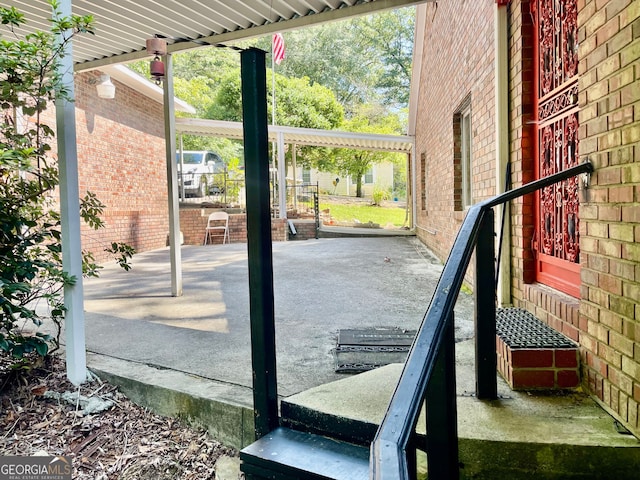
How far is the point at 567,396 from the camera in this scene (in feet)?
7.11

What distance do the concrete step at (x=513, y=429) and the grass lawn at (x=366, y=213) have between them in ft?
67.5

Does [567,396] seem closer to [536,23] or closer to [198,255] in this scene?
[536,23]

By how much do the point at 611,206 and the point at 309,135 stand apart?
12.4 meters

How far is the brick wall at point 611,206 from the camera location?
5.90ft

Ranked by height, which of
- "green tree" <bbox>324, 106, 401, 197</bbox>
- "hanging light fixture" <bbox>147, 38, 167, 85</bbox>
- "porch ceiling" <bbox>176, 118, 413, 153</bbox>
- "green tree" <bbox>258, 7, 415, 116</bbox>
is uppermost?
"green tree" <bbox>258, 7, 415, 116</bbox>

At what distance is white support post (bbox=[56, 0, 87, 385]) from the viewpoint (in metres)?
3.07

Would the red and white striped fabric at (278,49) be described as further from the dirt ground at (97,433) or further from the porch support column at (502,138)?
the dirt ground at (97,433)

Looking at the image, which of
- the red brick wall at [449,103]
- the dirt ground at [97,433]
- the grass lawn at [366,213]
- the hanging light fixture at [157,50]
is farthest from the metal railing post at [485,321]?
the grass lawn at [366,213]

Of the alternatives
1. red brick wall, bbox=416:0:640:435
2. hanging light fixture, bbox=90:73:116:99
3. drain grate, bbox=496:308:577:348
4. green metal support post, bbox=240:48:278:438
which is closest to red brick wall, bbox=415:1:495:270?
red brick wall, bbox=416:0:640:435

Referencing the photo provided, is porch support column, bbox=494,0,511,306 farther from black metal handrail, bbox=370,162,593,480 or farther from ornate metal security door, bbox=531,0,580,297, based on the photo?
black metal handrail, bbox=370,162,593,480

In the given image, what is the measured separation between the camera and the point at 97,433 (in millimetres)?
2689

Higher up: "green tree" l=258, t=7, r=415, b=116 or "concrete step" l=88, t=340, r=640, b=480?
"green tree" l=258, t=7, r=415, b=116

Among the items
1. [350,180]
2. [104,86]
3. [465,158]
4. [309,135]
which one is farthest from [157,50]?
[350,180]

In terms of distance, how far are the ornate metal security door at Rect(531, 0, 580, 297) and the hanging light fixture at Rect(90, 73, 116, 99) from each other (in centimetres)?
801
